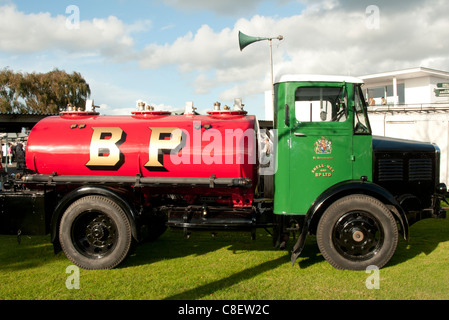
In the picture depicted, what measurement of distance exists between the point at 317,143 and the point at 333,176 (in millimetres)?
512

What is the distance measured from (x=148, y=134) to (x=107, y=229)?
1505 mm

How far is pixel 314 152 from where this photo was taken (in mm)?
5195

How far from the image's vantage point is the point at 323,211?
5.19 meters

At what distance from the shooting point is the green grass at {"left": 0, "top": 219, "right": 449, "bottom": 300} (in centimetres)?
437

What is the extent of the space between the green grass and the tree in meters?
37.1

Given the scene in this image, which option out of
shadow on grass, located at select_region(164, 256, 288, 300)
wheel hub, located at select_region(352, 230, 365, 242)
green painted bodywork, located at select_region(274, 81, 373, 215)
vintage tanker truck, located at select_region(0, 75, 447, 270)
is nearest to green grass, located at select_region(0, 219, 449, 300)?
shadow on grass, located at select_region(164, 256, 288, 300)

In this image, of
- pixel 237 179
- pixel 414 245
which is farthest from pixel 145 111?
pixel 414 245

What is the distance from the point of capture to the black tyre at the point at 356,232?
16.5 feet

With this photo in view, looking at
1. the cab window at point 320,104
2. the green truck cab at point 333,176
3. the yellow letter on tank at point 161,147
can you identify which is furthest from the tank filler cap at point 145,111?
the cab window at point 320,104

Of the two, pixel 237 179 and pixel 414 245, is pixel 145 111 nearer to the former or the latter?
pixel 237 179

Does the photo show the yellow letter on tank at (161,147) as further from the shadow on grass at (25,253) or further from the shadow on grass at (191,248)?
the shadow on grass at (25,253)

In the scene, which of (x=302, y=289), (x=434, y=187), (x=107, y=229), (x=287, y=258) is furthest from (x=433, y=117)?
(x=107, y=229)
